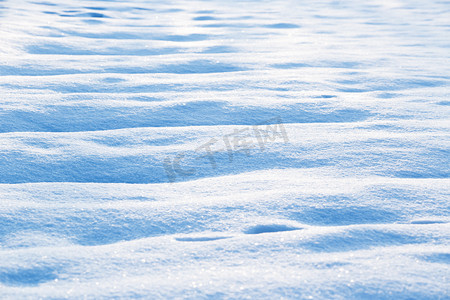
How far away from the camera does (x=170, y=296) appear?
76 cm

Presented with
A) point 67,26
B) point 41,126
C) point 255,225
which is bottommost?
point 255,225

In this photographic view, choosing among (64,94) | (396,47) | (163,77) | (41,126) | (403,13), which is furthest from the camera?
(403,13)

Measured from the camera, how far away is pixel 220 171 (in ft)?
4.11

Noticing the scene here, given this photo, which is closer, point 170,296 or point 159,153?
point 170,296

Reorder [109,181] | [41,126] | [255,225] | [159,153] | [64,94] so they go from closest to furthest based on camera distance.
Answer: [255,225] → [109,181] → [159,153] → [41,126] → [64,94]

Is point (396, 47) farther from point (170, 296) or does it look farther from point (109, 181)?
point (170, 296)

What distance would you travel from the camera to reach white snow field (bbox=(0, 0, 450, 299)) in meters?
0.83

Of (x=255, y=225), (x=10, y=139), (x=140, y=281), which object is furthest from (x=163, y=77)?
(x=140, y=281)

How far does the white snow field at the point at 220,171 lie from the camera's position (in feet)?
2.71

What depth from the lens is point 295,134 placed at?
1468 millimetres

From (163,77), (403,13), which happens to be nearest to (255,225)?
(163,77)

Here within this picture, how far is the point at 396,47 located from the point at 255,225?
2096 mm

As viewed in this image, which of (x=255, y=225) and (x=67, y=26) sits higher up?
(x=67, y=26)

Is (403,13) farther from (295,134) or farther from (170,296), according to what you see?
(170,296)
